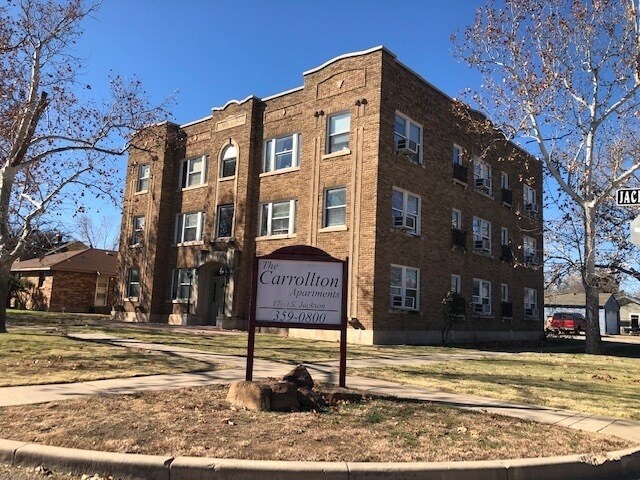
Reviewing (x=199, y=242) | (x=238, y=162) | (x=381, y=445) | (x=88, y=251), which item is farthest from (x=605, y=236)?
(x=88, y=251)

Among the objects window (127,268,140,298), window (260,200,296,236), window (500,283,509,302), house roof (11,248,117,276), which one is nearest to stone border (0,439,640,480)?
window (260,200,296,236)

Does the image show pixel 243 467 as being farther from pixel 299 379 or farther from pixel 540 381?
pixel 540 381

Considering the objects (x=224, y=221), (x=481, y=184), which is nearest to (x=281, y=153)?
(x=224, y=221)

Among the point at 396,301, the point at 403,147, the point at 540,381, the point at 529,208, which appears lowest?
the point at 540,381

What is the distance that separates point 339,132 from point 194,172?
9.48 m

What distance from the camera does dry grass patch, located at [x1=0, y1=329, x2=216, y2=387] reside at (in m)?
8.85

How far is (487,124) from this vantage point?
19828 mm

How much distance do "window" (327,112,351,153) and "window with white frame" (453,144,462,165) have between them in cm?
610

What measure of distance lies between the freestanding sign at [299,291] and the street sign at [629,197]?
14.7 ft

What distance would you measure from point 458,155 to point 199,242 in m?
12.8

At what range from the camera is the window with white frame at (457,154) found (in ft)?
81.4

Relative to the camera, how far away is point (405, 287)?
68.5ft

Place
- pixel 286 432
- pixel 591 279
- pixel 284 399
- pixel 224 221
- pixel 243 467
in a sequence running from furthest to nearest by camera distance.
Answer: pixel 224 221, pixel 591 279, pixel 284 399, pixel 286 432, pixel 243 467

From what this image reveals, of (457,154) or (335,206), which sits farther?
(457,154)
